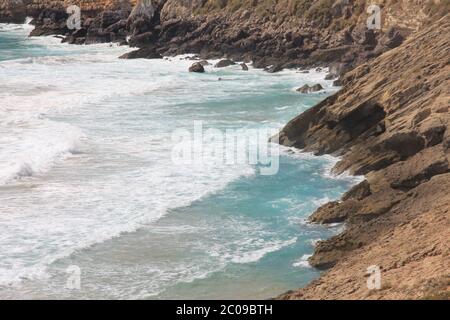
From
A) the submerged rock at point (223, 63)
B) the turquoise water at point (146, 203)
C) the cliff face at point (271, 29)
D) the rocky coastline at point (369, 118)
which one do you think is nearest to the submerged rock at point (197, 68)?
the rocky coastline at point (369, 118)

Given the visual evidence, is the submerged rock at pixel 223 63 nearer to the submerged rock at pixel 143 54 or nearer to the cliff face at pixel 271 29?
the cliff face at pixel 271 29

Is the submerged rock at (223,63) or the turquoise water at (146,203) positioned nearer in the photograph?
the turquoise water at (146,203)

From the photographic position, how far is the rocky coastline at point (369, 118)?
15.1m

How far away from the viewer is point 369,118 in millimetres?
29141

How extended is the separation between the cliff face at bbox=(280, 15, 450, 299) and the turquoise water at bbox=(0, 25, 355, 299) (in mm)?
1068

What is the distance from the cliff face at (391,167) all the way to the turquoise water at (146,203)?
1.07 meters

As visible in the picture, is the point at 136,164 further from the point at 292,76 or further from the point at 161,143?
the point at 292,76

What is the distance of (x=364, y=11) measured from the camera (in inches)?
2376

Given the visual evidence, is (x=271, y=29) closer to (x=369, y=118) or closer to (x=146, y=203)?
(x=369, y=118)

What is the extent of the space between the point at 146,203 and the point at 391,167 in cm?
757

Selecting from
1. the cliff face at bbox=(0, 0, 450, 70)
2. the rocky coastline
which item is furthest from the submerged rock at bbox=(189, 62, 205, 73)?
the cliff face at bbox=(0, 0, 450, 70)

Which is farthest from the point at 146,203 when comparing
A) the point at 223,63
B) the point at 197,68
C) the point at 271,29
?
the point at 271,29

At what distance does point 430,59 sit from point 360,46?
26975 millimetres

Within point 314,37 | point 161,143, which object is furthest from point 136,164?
point 314,37
